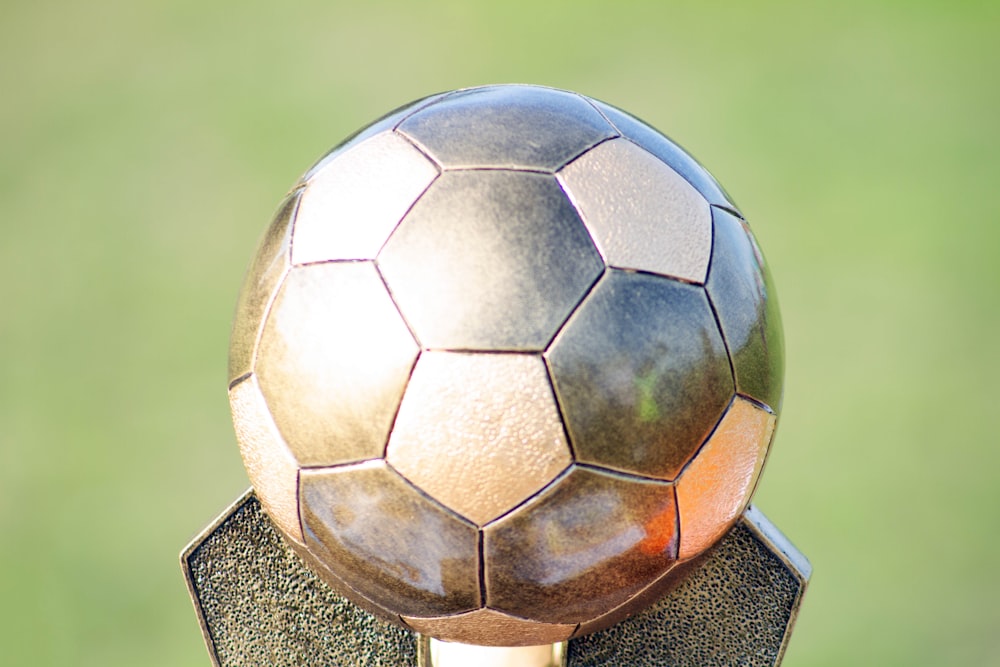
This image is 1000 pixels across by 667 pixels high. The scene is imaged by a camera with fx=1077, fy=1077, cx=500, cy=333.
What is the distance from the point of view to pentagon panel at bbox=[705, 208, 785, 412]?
1.07 metres

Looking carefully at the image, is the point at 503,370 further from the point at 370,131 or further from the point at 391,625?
the point at 391,625

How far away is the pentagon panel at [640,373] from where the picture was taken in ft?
3.24

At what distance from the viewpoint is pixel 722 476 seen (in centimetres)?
108

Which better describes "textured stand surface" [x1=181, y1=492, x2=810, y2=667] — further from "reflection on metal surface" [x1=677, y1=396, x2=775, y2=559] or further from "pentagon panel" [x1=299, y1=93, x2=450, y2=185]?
"pentagon panel" [x1=299, y1=93, x2=450, y2=185]

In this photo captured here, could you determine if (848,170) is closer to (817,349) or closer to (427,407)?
(817,349)

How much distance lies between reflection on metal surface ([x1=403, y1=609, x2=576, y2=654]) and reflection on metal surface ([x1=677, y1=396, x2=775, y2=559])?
0.17 meters

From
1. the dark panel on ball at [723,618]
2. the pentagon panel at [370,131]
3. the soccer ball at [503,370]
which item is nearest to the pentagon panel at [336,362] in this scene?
the soccer ball at [503,370]

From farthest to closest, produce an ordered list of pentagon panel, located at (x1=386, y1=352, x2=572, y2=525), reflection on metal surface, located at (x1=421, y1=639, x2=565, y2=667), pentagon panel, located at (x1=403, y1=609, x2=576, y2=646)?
reflection on metal surface, located at (x1=421, y1=639, x2=565, y2=667) → pentagon panel, located at (x1=403, y1=609, x2=576, y2=646) → pentagon panel, located at (x1=386, y1=352, x2=572, y2=525)

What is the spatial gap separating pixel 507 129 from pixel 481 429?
1.04 feet

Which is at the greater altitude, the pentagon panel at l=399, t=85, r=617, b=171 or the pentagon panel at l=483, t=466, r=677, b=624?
the pentagon panel at l=399, t=85, r=617, b=171

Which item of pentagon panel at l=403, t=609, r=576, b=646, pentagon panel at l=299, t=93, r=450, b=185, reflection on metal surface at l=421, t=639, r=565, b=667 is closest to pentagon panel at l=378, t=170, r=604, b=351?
pentagon panel at l=299, t=93, r=450, b=185

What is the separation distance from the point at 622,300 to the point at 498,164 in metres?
0.18

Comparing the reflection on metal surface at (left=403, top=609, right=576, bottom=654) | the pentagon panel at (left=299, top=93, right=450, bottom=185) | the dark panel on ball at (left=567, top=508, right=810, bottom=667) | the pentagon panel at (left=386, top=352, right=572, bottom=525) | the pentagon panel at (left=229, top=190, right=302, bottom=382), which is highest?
the pentagon panel at (left=299, top=93, right=450, bottom=185)

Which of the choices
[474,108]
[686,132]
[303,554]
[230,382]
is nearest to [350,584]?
[303,554]
